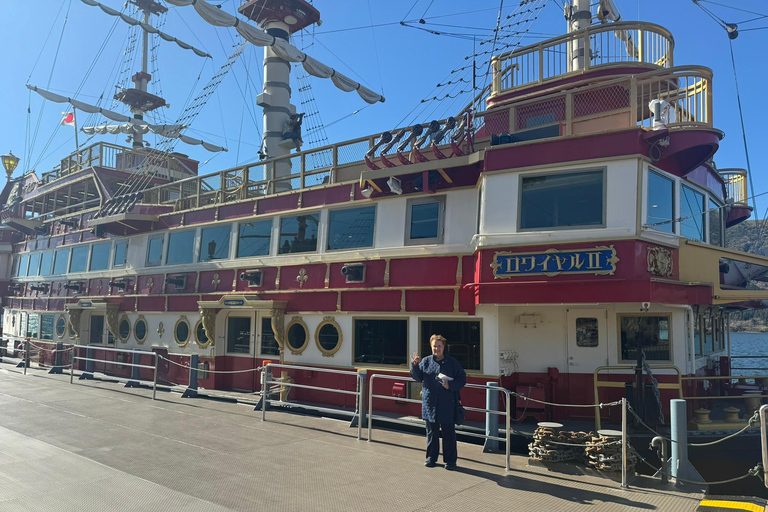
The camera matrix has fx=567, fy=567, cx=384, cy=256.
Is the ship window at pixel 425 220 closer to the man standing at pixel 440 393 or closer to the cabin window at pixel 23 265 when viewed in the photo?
the man standing at pixel 440 393

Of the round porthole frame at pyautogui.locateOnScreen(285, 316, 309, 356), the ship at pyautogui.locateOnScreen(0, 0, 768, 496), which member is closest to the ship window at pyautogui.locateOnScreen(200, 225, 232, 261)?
the ship at pyautogui.locateOnScreen(0, 0, 768, 496)

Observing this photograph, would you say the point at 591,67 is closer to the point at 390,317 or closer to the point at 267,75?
the point at 390,317

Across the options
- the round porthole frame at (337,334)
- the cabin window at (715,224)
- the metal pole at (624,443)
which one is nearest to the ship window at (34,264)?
the round porthole frame at (337,334)

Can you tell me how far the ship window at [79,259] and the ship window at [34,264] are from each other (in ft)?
12.2

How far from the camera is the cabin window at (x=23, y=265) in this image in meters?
25.3

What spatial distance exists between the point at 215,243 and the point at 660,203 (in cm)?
1119

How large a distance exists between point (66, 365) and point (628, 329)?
18261mm

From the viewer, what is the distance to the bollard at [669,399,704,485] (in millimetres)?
6586

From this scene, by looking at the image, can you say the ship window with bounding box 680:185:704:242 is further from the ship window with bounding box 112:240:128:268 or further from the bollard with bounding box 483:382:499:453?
the ship window with bounding box 112:240:128:268

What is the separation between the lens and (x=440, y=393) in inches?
295

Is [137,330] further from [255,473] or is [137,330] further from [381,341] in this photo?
[255,473]

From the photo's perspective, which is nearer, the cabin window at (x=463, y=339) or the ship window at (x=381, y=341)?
the cabin window at (x=463, y=339)

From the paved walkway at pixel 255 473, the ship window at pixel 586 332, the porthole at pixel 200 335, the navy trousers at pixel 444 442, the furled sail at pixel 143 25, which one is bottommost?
the paved walkway at pixel 255 473

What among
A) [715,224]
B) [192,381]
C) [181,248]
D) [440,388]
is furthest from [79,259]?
[715,224]
